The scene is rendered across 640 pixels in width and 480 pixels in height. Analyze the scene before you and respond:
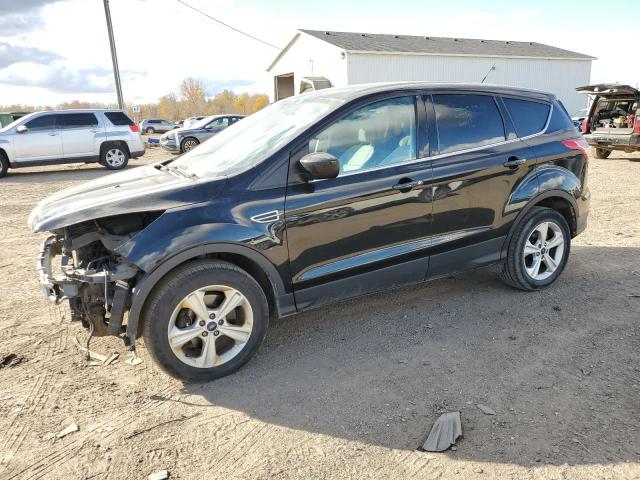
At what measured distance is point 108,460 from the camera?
2617 millimetres

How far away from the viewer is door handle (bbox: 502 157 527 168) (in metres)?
4.19

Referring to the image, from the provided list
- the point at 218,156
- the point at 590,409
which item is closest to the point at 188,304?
the point at 218,156

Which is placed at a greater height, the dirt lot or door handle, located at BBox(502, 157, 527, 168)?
door handle, located at BBox(502, 157, 527, 168)

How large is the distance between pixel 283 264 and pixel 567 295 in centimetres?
279

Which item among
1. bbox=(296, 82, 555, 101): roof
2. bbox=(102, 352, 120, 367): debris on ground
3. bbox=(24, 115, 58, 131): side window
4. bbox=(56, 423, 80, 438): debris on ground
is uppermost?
bbox=(24, 115, 58, 131): side window

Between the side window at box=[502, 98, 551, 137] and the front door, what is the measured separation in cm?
107

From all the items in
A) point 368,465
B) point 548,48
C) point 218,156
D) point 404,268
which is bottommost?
point 368,465

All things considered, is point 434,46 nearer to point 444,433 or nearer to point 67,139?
point 67,139

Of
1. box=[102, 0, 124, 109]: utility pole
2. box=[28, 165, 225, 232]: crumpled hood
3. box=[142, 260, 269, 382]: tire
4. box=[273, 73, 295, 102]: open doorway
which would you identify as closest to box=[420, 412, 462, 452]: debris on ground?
box=[142, 260, 269, 382]: tire

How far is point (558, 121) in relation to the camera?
467 cm

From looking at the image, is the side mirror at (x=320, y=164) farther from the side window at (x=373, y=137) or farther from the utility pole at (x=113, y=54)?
the utility pole at (x=113, y=54)

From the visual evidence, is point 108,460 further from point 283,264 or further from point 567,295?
point 567,295

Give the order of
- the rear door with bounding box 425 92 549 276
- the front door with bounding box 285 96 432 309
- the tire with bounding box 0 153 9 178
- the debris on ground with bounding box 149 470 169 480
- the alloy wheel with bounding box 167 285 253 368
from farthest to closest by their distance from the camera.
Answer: the tire with bounding box 0 153 9 178
the rear door with bounding box 425 92 549 276
the front door with bounding box 285 96 432 309
the alloy wheel with bounding box 167 285 253 368
the debris on ground with bounding box 149 470 169 480

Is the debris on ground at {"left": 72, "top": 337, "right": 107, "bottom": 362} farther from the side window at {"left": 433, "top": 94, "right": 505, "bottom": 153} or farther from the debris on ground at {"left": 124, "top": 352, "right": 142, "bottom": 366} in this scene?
the side window at {"left": 433, "top": 94, "right": 505, "bottom": 153}
